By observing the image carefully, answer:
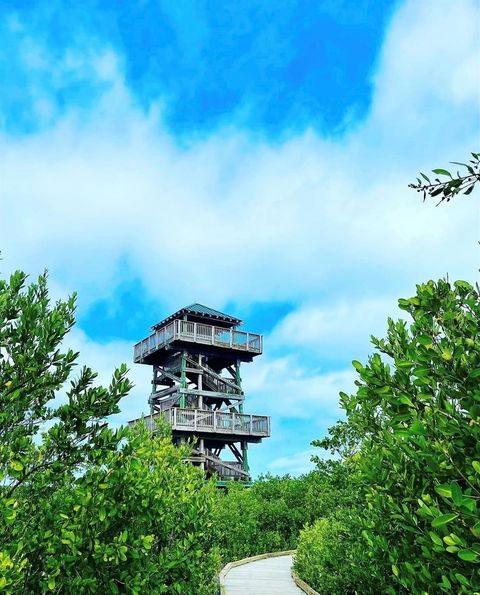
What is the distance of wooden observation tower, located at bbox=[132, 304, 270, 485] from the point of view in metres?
29.4

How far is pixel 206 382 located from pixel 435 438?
2891 centimetres

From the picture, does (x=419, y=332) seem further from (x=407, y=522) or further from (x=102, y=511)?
(x=102, y=511)

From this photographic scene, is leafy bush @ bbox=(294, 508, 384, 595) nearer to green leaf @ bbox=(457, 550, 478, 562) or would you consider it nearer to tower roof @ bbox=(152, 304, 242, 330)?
green leaf @ bbox=(457, 550, 478, 562)

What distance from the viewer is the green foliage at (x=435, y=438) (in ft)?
11.3

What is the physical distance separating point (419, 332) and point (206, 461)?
26.6 meters

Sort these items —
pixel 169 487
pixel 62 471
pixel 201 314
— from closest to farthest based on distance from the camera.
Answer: pixel 62 471 < pixel 169 487 < pixel 201 314

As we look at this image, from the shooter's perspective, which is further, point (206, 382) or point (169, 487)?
point (206, 382)

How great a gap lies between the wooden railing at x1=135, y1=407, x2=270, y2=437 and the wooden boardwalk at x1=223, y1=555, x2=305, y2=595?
A: 10.6 metres

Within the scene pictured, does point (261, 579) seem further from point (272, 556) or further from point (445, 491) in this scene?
point (445, 491)

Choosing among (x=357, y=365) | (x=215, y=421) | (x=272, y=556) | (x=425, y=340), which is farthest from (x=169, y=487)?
(x=215, y=421)

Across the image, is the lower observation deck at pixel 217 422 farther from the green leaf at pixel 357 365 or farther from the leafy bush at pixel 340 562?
the green leaf at pixel 357 365

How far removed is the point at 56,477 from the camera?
18.9 feet

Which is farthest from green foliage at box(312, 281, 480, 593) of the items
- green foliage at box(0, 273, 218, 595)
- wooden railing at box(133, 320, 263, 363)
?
wooden railing at box(133, 320, 263, 363)

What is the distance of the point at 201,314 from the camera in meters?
32.2
